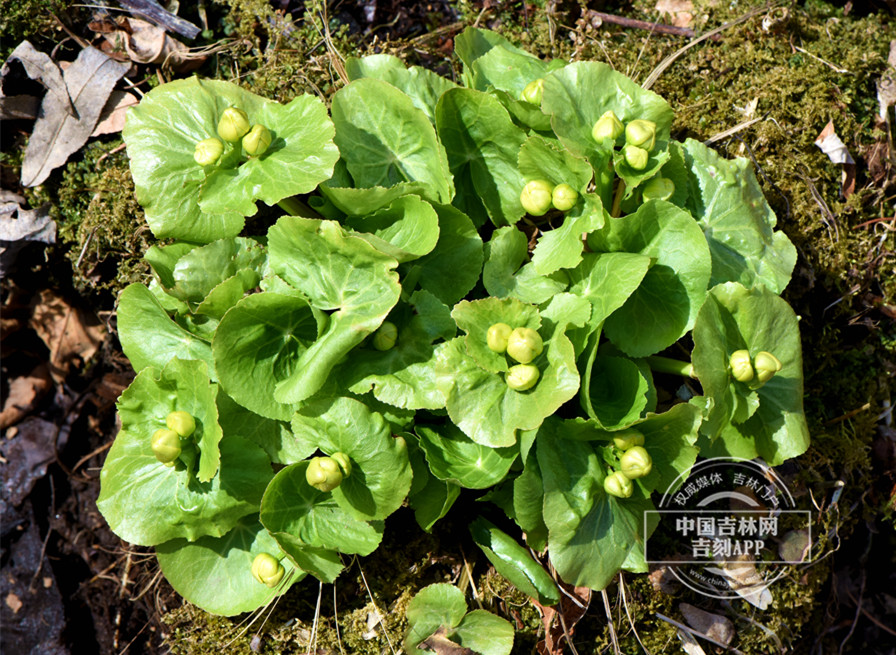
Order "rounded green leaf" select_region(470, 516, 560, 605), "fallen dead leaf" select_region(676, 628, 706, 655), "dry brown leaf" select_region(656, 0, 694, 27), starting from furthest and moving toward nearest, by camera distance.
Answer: "dry brown leaf" select_region(656, 0, 694, 27) → "fallen dead leaf" select_region(676, 628, 706, 655) → "rounded green leaf" select_region(470, 516, 560, 605)

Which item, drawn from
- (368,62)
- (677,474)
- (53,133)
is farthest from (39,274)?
(677,474)

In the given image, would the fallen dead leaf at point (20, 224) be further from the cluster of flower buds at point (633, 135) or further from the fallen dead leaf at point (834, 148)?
the fallen dead leaf at point (834, 148)

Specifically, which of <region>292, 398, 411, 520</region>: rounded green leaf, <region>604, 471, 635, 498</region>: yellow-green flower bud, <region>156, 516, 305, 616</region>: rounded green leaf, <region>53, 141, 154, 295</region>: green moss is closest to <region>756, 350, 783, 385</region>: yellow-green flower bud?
<region>604, 471, 635, 498</region>: yellow-green flower bud

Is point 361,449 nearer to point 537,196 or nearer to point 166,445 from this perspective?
point 166,445

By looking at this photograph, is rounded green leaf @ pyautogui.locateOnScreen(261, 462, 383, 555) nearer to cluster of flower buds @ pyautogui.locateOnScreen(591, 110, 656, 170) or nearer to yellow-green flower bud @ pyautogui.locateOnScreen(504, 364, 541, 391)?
yellow-green flower bud @ pyautogui.locateOnScreen(504, 364, 541, 391)

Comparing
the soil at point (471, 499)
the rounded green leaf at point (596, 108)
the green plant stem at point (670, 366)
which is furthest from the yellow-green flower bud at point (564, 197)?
the soil at point (471, 499)

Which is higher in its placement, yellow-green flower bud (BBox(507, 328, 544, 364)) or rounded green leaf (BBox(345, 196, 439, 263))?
rounded green leaf (BBox(345, 196, 439, 263))
